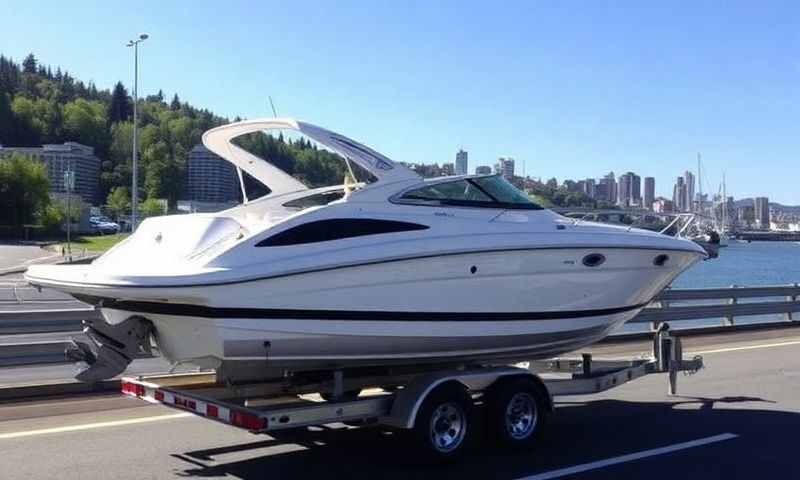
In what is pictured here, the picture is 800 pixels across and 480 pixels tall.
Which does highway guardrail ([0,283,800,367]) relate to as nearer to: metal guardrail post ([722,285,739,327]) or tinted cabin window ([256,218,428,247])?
metal guardrail post ([722,285,739,327])

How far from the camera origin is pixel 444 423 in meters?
7.61

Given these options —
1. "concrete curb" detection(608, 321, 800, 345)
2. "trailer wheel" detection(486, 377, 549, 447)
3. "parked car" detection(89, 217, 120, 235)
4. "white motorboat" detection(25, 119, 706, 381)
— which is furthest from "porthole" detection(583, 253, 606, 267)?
"parked car" detection(89, 217, 120, 235)

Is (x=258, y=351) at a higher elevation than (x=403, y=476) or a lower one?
higher

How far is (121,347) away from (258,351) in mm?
1221

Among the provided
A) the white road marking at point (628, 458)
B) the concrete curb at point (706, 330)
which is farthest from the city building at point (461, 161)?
the concrete curb at point (706, 330)

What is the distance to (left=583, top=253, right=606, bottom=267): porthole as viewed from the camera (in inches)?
344

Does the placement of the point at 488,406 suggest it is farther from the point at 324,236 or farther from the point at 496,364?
the point at 324,236

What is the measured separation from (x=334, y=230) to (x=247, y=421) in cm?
168

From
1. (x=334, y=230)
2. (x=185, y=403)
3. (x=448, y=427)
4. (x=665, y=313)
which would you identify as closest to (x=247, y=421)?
(x=185, y=403)

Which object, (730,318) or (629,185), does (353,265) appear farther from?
(629,185)

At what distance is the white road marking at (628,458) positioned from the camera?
7262 millimetres

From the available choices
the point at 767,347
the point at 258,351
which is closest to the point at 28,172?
the point at 767,347

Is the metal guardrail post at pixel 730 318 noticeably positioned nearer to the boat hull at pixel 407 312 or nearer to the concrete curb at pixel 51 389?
the boat hull at pixel 407 312

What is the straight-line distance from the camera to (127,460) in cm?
746
